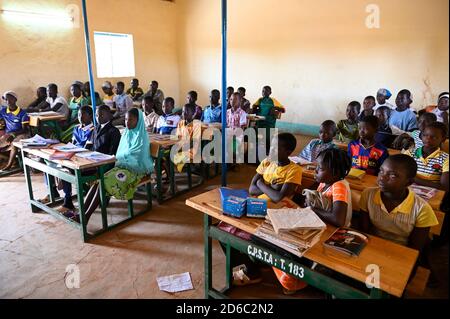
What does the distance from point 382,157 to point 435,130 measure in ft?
1.47

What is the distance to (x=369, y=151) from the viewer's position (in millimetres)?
2877

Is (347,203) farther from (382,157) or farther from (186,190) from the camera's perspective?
(186,190)

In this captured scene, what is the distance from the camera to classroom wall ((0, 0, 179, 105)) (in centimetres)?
607

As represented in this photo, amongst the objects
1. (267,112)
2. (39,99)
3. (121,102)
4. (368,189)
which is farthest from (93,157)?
(39,99)

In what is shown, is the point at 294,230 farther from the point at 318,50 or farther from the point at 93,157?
the point at 318,50

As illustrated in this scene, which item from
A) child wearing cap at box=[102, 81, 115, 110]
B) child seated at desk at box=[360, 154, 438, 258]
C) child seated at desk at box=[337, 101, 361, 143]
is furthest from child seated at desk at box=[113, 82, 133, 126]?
child seated at desk at box=[360, 154, 438, 258]

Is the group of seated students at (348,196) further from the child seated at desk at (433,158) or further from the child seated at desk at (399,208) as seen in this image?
the child seated at desk at (433,158)

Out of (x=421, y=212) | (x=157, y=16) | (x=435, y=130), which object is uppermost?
(x=157, y=16)

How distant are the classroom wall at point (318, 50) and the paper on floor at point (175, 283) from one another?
526 centimetres

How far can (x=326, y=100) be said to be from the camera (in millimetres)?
7398

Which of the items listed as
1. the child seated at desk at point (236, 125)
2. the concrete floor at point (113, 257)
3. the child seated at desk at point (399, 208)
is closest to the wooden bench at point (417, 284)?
the child seated at desk at point (399, 208)

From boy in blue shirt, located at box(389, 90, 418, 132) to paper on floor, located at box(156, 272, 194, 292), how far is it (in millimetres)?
3934

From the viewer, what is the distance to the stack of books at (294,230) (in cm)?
147

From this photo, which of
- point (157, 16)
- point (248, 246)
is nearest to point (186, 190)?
point (248, 246)
